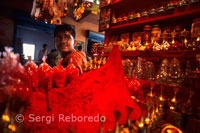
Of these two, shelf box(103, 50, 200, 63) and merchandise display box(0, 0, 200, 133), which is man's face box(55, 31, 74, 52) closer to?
merchandise display box(0, 0, 200, 133)

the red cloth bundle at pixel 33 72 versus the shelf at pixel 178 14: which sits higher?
the shelf at pixel 178 14

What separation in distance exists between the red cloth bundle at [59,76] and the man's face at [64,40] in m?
0.35

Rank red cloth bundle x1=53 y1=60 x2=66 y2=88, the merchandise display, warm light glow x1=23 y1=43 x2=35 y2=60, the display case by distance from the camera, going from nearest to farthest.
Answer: the merchandise display
the display case
red cloth bundle x1=53 y1=60 x2=66 y2=88
warm light glow x1=23 y1=43 x2=35 y2=60

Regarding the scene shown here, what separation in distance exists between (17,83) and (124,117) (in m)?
0.52

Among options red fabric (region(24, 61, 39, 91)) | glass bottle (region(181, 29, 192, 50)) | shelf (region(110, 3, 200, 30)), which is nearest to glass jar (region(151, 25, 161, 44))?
shelf (region(110, 3, 200, 30))

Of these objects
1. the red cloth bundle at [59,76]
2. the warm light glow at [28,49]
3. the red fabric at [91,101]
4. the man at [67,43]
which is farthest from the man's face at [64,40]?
the warm light glow at [28,49]

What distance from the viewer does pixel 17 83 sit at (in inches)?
23.3

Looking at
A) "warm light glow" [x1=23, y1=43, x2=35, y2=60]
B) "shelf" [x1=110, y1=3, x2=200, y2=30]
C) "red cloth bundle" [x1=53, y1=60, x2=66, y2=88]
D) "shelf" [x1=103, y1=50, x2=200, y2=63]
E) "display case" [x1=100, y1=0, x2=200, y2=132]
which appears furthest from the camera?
"warm light glow" [x1=23, y1=43, x2=35, y2=60]

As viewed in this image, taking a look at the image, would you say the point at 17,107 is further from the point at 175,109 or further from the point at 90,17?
the point at 90,17

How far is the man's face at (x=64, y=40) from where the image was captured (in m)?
1.23

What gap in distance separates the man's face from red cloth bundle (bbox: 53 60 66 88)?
35 centimetres

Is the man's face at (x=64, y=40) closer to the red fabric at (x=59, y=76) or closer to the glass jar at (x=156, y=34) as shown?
the red fabric at (x=59, y=76)

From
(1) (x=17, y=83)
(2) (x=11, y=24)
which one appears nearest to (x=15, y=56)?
(1) (x=17, y=83)

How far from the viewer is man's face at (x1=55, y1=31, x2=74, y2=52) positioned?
1229 mm
